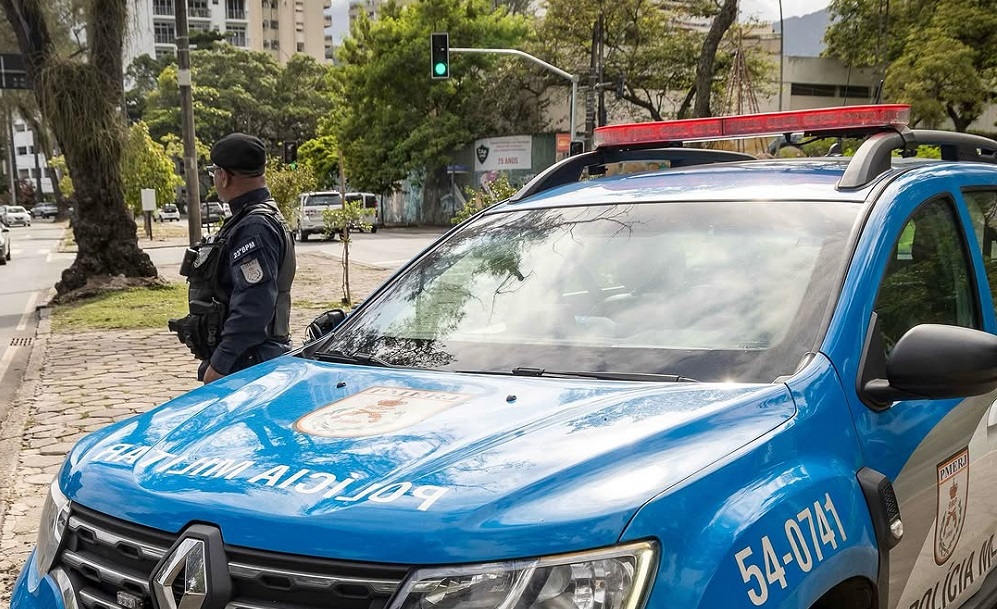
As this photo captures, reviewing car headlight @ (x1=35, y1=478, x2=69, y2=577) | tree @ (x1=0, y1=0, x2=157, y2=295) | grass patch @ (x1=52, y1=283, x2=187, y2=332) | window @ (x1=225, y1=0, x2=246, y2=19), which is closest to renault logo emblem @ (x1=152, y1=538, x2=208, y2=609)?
car headlight @ (x1=35, y1=478, x2=69, y2=577)

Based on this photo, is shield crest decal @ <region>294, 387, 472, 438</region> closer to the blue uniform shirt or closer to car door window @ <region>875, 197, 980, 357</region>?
car door window @ <region>875, 197, 980, 357</region>

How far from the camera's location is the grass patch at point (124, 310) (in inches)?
520

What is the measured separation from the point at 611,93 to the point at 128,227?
100ft

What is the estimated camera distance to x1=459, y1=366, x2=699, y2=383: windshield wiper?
7.52 feet

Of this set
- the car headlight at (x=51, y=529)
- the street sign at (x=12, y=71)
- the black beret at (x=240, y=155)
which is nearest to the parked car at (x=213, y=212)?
the street sign at (x=12, y=71)

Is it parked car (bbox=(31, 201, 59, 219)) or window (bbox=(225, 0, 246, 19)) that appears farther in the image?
window (bbox=(225, 0, 246, 19))

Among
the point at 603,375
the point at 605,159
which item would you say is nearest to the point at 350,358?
the point at 603,375

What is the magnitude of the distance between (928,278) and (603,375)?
42.1 inches

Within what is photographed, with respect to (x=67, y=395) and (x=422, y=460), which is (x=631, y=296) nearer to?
(x=422, y=460)

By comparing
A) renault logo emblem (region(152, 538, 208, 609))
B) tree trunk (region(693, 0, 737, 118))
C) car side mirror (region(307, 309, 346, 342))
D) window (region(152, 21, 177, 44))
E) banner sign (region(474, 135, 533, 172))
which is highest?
window (region(152, 21, 177, 44))

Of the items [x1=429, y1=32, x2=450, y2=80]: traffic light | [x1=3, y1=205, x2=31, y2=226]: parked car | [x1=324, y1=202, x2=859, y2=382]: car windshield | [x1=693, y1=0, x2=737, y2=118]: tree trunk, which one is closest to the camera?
[x1=324, y1=202, x2=859, y2=382]: car windshield

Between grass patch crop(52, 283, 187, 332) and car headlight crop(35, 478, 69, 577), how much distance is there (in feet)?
36.4

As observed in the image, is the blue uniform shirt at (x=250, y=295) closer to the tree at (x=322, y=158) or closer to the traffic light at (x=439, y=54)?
the traffic light at (x=439, y=54)

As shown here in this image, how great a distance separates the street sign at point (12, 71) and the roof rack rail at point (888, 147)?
1615 cm
